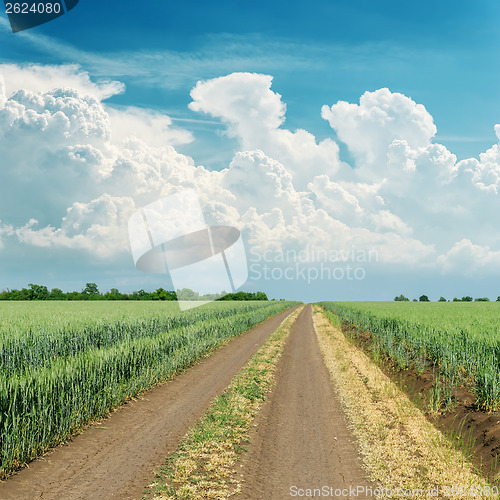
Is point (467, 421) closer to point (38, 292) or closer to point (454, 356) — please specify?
point (454, 356)

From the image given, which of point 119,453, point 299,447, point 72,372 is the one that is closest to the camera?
point 119,453

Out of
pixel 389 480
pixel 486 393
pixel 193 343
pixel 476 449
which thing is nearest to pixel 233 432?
pixel 389 480

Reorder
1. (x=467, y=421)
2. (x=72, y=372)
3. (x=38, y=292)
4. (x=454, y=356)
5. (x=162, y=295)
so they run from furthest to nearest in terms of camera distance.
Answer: (x=162, y=295) → (x=38, y=292) → (x=454, y=356) → (x=467, y=421) → (x=72, y=372)

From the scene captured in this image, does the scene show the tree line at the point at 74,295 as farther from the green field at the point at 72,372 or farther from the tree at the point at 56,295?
the green field at the point at 72,372

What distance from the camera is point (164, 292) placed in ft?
420

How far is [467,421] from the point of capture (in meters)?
8.49

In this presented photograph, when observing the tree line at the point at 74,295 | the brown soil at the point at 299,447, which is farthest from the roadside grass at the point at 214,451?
the tree line at the point at 74,295

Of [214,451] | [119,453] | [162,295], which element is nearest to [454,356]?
[214,451]

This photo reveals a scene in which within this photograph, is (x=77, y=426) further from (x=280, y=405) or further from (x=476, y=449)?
(x=476, y=449)

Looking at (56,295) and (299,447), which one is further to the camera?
(56,295)

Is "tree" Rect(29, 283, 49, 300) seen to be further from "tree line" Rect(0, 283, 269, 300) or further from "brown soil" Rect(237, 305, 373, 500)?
"brown soil" Rect(237, 305, 373, 500)

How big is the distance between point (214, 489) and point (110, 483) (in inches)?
68.4

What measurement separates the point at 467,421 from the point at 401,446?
232 cm

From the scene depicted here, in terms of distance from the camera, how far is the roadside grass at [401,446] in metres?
5.95
